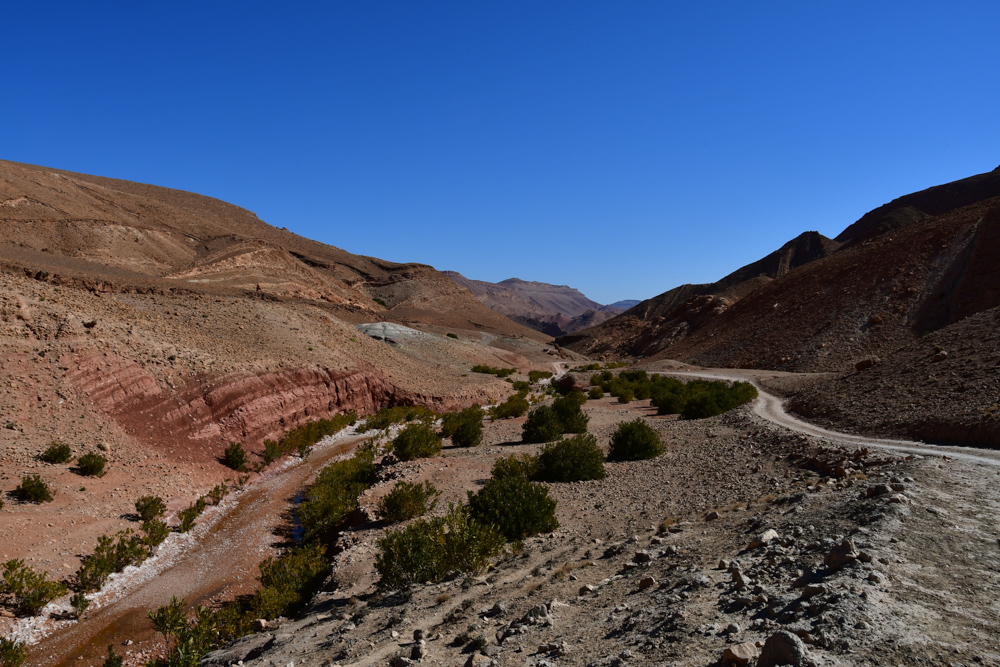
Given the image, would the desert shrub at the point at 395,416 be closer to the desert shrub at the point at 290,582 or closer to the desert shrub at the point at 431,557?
the desert shrub at the point at 290,582

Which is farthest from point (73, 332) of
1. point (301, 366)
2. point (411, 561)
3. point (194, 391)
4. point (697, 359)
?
point (697, 359)

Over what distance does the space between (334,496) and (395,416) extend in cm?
1229

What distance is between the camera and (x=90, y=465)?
14.4 meters

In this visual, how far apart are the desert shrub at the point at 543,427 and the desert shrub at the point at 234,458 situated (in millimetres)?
10033

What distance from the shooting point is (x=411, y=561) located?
8180 mm

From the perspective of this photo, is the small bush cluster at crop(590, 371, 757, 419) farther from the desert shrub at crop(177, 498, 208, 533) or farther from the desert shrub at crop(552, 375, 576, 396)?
the desert shrub at crop(177, 498, 208, 533)

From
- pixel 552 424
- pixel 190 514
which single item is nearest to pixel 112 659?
pixel 190 514

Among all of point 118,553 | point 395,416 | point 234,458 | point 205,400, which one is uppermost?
point 205,400

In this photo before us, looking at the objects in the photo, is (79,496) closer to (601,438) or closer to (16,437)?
(16,437)

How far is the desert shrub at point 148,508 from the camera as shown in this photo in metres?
13.7

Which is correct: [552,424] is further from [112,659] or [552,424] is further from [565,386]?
[565,386]

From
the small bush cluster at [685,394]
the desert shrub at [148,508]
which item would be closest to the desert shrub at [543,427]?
the small bush cluster at [685,394]

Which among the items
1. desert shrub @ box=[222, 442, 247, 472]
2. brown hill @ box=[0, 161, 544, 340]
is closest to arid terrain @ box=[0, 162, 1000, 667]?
desert shrub @ box=[222, 442, 247, 472]

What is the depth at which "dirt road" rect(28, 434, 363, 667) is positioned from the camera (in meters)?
9.48
